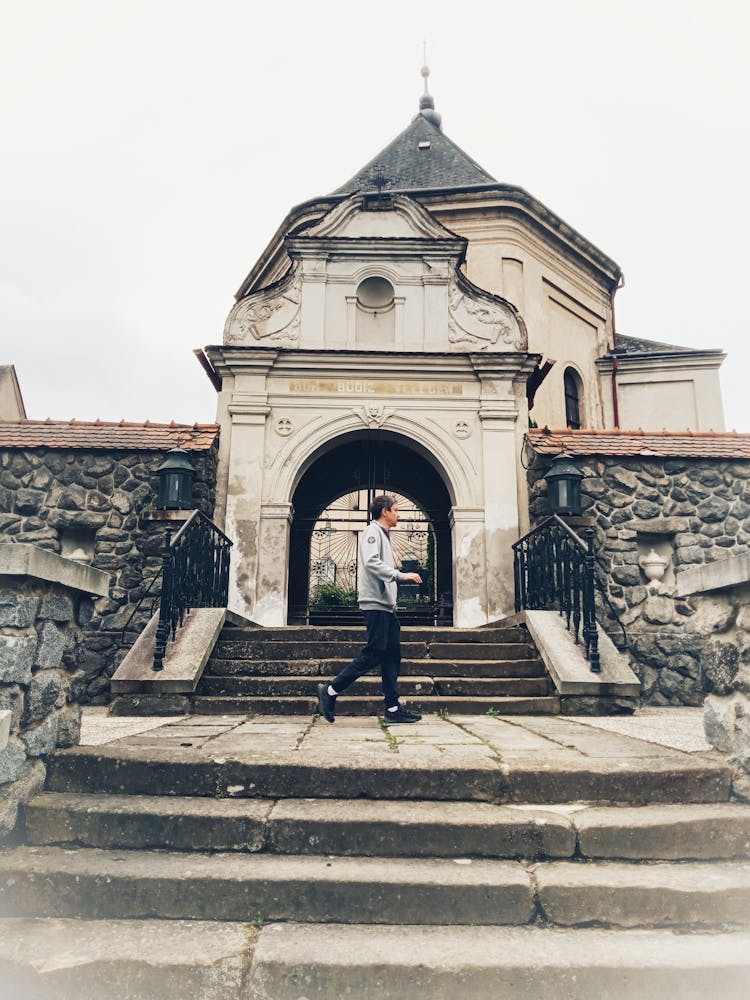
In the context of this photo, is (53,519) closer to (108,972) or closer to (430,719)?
(430,719)

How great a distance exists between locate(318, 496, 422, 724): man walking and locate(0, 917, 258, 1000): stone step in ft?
8.02

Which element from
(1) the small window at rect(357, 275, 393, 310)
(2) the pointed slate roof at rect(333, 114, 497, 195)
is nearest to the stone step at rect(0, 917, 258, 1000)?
(1) the small window at rect(357, 275, 393, 310)

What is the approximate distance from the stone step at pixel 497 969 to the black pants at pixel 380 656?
249cm

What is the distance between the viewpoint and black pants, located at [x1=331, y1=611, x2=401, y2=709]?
15.8 feet

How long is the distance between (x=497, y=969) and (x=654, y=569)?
7510 millimetres

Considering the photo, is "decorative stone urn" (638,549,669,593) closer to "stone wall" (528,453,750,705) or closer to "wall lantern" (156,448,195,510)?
"stone wall" (528,453,750,705)

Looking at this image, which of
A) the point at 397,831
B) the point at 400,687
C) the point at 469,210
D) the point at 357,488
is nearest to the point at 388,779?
the point at 397,831

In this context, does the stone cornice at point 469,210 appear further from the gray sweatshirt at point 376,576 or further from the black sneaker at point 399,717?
the black sneaker at point 399,717

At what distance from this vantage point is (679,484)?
30.0 ft

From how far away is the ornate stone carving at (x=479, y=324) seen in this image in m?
10.3

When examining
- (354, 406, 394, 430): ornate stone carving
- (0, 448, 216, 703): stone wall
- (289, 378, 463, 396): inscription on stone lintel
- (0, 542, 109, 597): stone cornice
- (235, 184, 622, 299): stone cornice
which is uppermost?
(235, 184, 622, 299): stone cornice

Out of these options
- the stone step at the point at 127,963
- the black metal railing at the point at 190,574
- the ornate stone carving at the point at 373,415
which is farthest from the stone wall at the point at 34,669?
the ornate stone carving at the point at 373,415

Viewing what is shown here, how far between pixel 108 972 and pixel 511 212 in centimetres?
1424

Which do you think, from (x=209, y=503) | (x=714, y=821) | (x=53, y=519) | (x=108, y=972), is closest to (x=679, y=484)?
(x=209, y=503)
